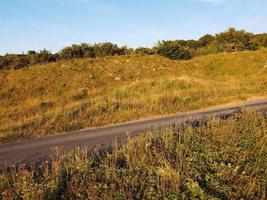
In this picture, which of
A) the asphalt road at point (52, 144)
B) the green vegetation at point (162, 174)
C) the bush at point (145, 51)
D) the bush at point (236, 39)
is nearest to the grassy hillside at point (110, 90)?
the asphalt road at point (52, 144)

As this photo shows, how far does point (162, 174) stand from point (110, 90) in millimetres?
21542

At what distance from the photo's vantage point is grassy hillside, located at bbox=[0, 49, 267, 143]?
18.3 m

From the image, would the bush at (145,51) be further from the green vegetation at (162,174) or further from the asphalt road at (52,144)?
the green vegetation at (162,174)

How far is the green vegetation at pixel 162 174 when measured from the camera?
667 centimetres

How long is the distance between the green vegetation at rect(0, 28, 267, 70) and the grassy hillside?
335 centimetres

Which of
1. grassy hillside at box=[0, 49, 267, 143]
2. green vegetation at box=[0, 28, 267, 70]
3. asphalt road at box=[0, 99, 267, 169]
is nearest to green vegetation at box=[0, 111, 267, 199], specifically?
asphalt road at box=[0, 99, 267, 169]

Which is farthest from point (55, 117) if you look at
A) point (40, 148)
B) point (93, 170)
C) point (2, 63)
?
point (2, 63)

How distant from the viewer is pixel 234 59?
45.3m

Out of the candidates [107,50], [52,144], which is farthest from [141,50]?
[52,144]

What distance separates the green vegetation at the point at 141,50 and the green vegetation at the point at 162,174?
28297 mm

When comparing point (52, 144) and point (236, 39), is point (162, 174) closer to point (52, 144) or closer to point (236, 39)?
point (52, 144)

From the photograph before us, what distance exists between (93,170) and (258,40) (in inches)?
2519

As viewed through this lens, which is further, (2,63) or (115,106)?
(2,63)

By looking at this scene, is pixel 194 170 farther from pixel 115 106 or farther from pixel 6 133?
pixel 115 106
